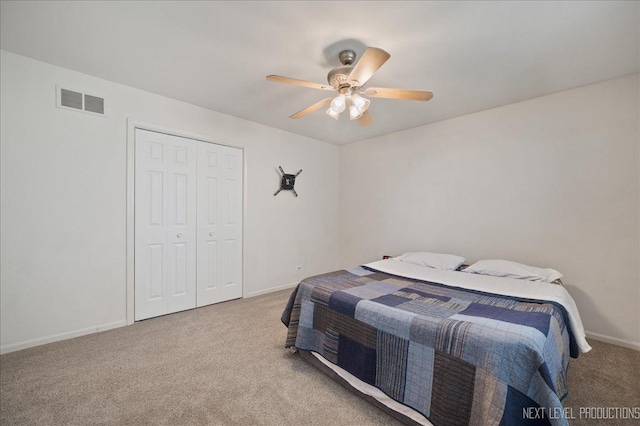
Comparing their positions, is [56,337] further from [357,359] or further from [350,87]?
[350,87]

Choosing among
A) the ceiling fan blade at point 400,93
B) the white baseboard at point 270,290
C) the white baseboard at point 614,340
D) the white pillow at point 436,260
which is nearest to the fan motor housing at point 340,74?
the ceiling fan blade at point 400,93

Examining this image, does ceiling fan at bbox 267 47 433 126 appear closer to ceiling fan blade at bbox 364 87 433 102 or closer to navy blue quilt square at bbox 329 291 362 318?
ceiling fan blade at bbox 364 87 433 102

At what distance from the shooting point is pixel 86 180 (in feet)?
8.17

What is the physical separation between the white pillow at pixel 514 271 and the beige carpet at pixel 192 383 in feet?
2.24

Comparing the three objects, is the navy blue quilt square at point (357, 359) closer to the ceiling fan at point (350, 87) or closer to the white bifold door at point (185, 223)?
the ceiling fan at point (350, 87)

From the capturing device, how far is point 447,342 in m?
1.34

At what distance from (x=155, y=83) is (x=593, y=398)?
4.37m

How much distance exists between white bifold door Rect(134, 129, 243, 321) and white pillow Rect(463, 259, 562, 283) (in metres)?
2.94

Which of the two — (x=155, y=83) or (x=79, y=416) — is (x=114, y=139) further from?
(x=79, y=416)

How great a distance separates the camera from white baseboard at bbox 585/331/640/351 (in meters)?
2.30

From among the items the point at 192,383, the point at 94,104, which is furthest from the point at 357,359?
the point at 94,104

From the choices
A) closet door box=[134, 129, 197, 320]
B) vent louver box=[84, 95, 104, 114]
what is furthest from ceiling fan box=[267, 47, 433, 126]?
vent louver box=[84, 95, 104, 114]

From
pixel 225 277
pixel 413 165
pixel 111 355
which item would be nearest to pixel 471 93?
pixel 413 165

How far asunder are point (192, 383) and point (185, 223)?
1836 mm
